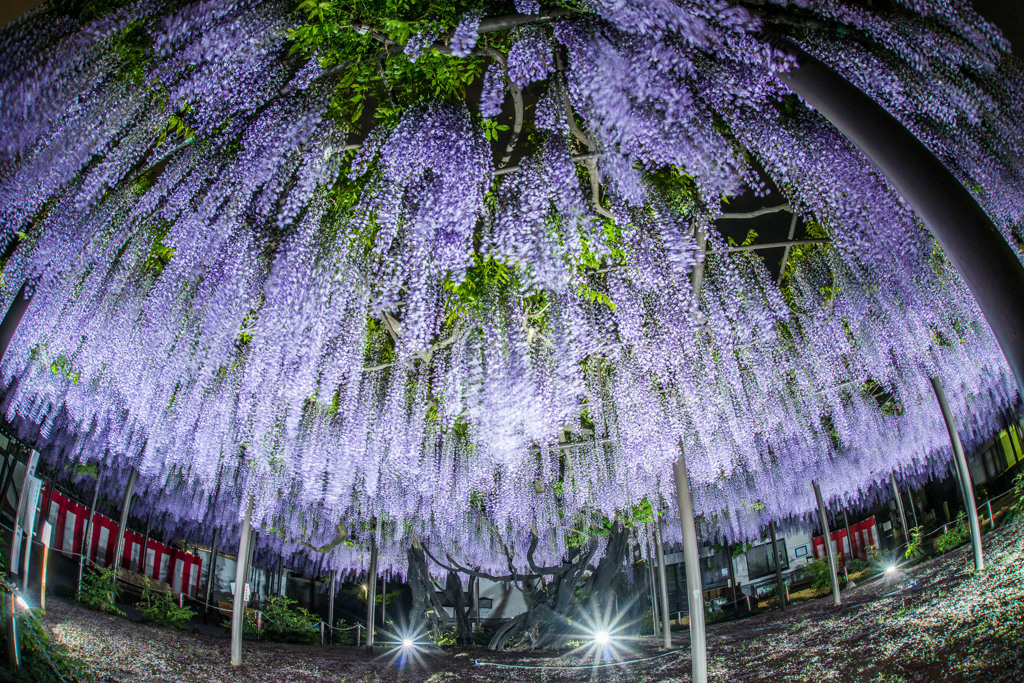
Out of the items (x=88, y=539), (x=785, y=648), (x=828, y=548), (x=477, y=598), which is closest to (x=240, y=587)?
(x=88, y=539)

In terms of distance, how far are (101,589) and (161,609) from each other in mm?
1144

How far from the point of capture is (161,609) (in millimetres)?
7074

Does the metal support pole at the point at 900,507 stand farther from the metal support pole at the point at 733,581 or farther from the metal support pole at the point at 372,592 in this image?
the metal support pole at the point at 372,592

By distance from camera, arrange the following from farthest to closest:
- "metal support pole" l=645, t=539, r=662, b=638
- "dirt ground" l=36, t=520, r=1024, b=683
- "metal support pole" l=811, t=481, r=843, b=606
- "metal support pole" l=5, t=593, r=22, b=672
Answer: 1. "metal support pole" l=645, t=539, r=662, b=638
2. "metal support pole" l=811, t=481, r=843, b=606
3. "dirt ground" l=36, t=520, r=1024, b=683
4. "metal support pole" l=5, t=593, r=22, b=672

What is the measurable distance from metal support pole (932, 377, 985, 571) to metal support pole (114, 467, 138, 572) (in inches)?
351

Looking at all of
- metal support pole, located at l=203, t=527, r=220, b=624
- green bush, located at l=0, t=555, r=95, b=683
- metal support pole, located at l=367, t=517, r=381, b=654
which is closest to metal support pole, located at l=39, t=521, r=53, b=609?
green bush, located at l=0, t=555, r=95, b=683

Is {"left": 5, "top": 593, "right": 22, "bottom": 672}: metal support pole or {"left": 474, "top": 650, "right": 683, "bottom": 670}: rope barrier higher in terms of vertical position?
{"left": 5, "top": 593, "right": 22, "bottom": 672}: metal support pole

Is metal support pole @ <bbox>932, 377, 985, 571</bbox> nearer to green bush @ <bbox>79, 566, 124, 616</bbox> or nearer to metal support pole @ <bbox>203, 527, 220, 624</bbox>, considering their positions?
green bush @ <bbox>79, 566, 124, 616</bbox>

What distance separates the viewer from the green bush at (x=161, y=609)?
269 inches

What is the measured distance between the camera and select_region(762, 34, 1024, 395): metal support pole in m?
1.84

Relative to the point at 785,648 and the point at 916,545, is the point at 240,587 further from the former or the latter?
the point at 916,545

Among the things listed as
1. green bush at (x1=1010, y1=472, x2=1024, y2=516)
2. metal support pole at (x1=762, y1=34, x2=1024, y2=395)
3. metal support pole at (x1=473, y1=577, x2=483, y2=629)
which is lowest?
metal support pole at (x1=473, y1=577, x2=483, y2=629)

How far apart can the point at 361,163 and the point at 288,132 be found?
1.40 feet

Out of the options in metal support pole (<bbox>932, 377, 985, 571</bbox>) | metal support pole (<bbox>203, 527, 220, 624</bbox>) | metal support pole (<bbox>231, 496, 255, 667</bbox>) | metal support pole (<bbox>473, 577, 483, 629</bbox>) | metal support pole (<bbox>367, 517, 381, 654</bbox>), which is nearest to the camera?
metal support pole (<bbox>932, 377, 985, 571</bbox>)
